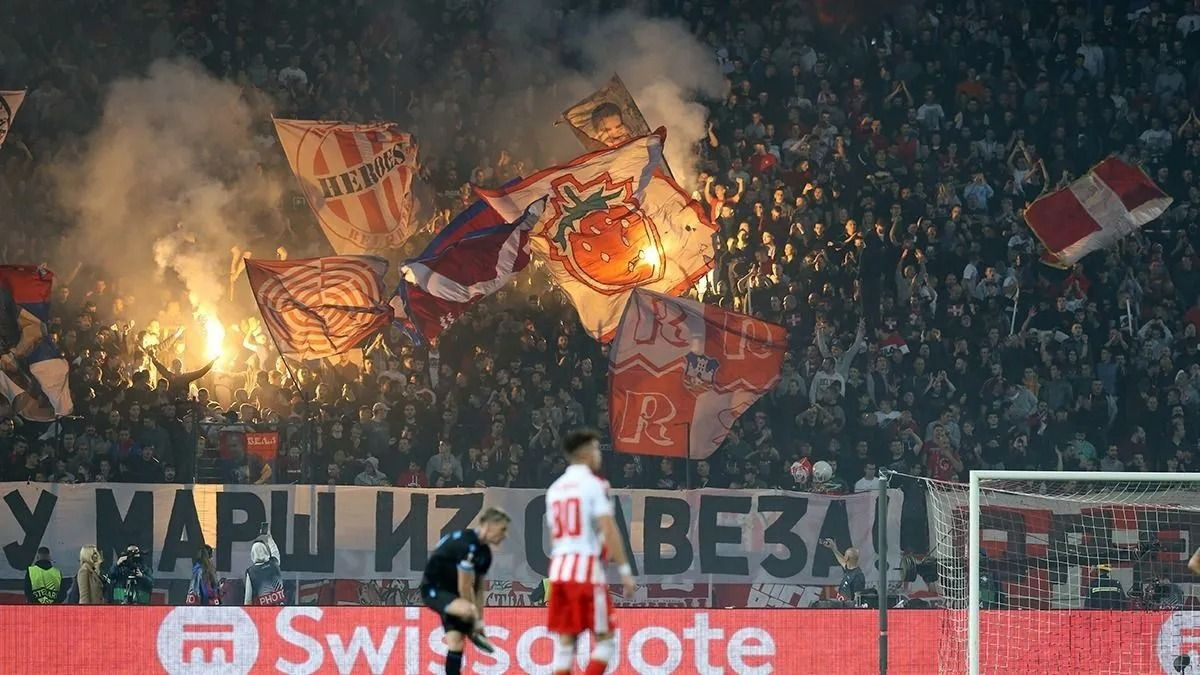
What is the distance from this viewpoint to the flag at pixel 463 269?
70.8 feet

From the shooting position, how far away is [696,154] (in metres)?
22.6

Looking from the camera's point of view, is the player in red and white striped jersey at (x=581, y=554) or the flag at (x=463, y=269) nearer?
the player in red and white striped jersey at (x=581, y=554)

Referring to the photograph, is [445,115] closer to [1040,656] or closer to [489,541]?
[1040,656]

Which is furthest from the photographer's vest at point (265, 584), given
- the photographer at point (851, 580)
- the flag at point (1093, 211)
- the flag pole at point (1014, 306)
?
the flag at point (1093, 211)

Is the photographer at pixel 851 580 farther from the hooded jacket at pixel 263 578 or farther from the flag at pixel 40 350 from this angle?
the flag at pixel 40 350

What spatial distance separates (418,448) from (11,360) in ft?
17.8

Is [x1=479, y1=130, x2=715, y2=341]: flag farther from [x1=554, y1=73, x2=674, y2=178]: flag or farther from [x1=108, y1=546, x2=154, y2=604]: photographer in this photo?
[x1=108, y1=546, x2=154, y2=604]: photographer

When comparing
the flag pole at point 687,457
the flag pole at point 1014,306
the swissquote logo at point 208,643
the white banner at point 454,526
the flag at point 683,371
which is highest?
the flag pole at point 1014,306

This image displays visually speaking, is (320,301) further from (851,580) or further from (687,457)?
(851,580)

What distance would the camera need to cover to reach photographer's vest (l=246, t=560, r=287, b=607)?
58.3 feet

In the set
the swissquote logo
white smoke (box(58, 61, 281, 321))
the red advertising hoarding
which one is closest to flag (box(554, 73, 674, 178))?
white smoke (box(58, 61, 281, 321))

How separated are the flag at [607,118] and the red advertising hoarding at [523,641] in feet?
39.3

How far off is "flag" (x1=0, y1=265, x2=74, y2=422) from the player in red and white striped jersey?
45.8 ft

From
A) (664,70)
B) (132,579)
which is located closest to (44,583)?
(132,579)
